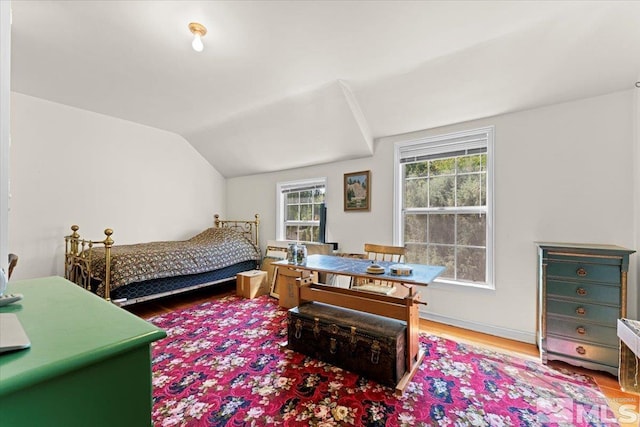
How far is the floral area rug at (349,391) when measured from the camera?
1594 mm

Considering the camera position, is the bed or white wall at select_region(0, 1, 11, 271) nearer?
white wall at select_region(0, 1, 11, 271)

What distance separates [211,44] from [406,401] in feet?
10.2

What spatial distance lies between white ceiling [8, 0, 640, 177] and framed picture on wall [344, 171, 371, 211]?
28cm

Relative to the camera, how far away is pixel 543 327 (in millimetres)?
2191

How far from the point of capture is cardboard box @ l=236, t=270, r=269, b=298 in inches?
149

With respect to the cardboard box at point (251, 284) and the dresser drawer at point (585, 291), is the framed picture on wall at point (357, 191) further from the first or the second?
the dresser drawer at point (585, 291)

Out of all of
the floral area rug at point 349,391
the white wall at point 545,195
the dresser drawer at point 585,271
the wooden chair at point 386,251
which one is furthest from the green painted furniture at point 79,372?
the white wall at point 545,195

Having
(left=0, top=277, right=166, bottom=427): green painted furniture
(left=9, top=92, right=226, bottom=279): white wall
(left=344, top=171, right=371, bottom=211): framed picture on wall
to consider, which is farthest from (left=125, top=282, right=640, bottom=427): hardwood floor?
(left=0, top=277, right=166, bottom=427): green painted furniture

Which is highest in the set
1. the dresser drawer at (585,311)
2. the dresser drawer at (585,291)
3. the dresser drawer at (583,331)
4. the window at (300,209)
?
the window at (300,209)

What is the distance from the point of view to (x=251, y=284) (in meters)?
3.77

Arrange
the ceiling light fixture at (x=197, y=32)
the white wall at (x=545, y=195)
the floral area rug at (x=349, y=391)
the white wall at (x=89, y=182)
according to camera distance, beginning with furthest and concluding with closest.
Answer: the white wall at (x=89, y=182) → the white wall at (x=545, y=195) → the ceiling light fixture at (x=197, y=32) → the floral area rug at (x=349, y=391)

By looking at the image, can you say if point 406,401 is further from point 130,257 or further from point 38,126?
point 38,126

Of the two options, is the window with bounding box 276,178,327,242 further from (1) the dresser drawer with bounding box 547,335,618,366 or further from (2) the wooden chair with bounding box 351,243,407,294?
(1) the dresser drawer with bounding box 547,335,618,366

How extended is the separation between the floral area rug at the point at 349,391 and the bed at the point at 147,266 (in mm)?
877
